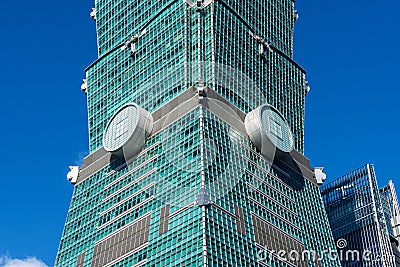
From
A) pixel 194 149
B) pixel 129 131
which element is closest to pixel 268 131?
pixel 194 149

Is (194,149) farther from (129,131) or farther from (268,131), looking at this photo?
(268,131)

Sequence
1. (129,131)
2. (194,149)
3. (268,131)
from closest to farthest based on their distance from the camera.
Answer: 1. (194,149)
2. (129,131)
3. (268,131)

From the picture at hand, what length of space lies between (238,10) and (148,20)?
66.7ft

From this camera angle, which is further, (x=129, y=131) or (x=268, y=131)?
(x=268, y=131)

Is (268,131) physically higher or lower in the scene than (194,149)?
higher

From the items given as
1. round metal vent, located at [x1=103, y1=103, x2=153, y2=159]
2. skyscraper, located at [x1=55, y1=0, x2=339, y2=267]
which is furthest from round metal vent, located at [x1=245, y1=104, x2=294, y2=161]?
round metal vent, located at [x1=103, y1=103, x2=153, y2=159]

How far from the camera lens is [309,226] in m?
158

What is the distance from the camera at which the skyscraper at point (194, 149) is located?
13588 cm

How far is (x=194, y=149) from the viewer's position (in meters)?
141

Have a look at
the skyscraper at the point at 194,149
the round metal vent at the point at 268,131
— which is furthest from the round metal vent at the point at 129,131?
the round metal vent at the point at 268,131

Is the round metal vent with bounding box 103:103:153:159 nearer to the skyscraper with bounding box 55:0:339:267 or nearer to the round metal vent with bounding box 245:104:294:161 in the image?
the skyscraper with bounding box 55:0:339:267

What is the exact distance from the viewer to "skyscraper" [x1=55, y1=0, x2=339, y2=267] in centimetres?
13588

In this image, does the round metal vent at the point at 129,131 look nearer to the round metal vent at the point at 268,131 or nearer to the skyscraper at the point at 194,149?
the skyscraper at the point at 194,149

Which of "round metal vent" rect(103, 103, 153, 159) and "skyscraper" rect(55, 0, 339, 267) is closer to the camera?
"skyscraper" rect(55, 0, 339, 267)
